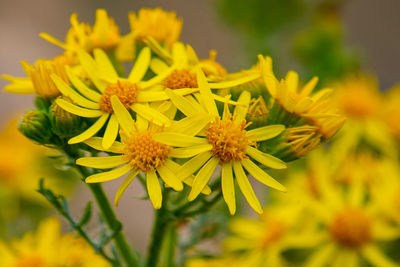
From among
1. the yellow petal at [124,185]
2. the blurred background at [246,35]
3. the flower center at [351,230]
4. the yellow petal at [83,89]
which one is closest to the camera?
the yellow petal at [124,185]

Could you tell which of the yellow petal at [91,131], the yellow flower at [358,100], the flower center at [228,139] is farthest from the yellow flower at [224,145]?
the yellow flower at [358,100]

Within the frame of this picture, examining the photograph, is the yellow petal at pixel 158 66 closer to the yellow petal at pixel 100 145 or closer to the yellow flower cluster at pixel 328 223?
the yellow petal at pixel 100 145

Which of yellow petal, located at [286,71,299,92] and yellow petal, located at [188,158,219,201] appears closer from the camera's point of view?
yellow petal, located at [188,158,219,201]

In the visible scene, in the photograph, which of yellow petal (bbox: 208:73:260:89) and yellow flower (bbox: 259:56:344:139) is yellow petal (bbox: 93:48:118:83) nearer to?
yellow petal (bbox: 208:73:260:89)

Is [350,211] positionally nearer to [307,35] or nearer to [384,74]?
[307,35]

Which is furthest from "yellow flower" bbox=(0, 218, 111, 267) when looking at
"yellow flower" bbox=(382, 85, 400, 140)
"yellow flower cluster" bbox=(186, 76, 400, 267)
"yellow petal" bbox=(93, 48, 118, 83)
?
"yellow flower" bbox=(382, 85, 400, 140)

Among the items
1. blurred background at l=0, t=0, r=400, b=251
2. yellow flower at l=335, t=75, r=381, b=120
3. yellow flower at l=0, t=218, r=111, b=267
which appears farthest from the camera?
blurred background at l=0, t=0, r=400, b=251
